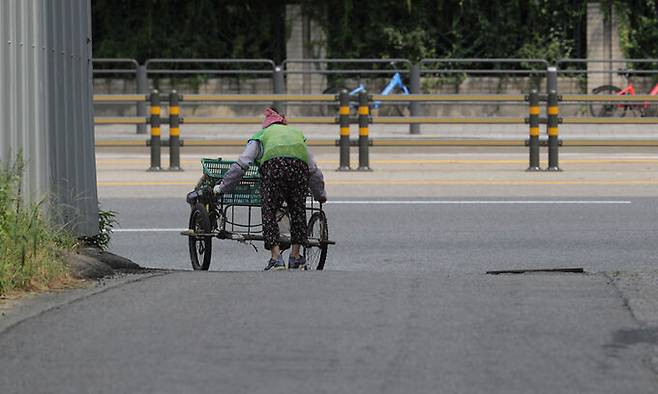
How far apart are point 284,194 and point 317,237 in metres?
0.72

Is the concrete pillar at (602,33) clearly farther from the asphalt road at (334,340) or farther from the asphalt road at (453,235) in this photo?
the asphalt road at (334,340)

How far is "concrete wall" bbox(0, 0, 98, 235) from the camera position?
10672mm

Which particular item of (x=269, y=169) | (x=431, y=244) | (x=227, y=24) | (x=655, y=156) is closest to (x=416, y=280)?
(x=269, y=169)

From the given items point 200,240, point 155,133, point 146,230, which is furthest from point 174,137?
point 200,240

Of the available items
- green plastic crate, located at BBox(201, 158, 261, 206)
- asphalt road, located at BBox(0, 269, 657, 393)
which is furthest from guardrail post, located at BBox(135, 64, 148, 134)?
asphalt road, located at BBox(0, 269, 657, 393)

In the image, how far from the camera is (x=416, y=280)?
10.3m

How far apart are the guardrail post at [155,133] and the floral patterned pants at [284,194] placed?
33.0 ft

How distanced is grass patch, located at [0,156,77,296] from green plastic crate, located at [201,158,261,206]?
1.98 meters

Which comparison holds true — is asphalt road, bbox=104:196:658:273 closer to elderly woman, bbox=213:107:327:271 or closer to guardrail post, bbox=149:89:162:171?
elderly woman, bbox=213:107:327:271

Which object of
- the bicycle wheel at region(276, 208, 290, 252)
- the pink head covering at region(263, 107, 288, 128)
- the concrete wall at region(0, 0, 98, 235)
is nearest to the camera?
the concrete wall at region(0, 0, 98, 235)

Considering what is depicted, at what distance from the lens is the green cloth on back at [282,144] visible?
465 inches

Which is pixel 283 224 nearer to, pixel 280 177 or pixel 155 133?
pixel 280 177

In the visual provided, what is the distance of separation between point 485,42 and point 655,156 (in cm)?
1111

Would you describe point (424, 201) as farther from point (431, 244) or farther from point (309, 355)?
point (309, 355)
